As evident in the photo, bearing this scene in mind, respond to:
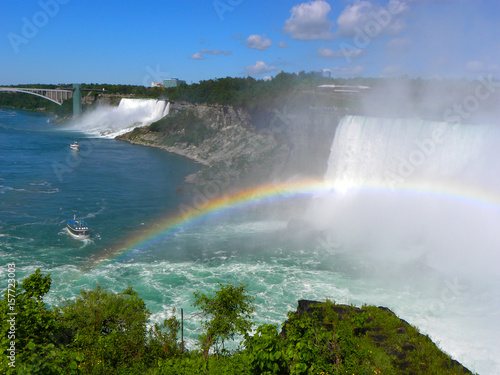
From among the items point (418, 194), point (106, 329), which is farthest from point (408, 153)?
point (106, 329)

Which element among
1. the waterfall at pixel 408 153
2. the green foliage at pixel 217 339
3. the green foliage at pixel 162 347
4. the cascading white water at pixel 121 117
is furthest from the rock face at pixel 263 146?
the green foliage at pixel 162 347

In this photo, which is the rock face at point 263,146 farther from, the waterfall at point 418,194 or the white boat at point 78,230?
the white boat at point 78,230

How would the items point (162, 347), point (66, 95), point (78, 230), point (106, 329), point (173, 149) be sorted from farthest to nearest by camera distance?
point (66, 95) < point (173, 149) < point (78, 230) < point (106, 329) < point (162, 347)

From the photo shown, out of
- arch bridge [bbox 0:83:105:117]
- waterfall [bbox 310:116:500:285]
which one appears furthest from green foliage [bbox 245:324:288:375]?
arch bridge [bbox 0:83:105:117]

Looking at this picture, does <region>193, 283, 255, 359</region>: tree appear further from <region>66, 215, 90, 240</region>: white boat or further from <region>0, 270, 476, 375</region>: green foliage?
<region>66, 215, 90, 240</region>: white boat

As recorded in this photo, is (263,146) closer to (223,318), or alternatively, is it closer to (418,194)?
(418,194)

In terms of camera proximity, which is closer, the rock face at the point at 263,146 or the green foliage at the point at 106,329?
the green foliage at the point at 106,329
